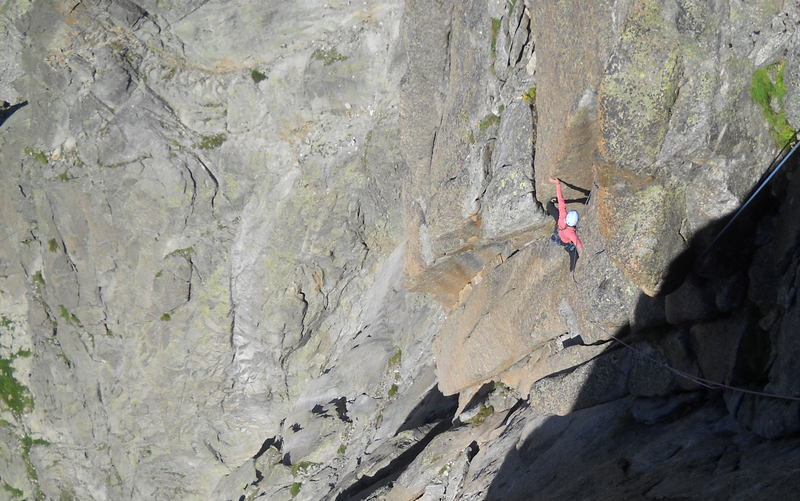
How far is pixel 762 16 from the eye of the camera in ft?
24.9

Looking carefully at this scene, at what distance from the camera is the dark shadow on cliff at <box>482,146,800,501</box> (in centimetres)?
741

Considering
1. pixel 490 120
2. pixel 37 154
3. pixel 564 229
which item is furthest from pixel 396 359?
pixel 37 154

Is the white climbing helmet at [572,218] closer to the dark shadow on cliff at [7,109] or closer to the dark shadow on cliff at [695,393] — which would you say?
the dark shadow on cliff at [695,393]

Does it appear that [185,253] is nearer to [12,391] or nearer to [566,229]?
[12,391]

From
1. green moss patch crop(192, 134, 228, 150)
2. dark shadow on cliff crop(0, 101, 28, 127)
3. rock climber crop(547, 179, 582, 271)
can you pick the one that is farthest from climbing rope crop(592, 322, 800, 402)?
dark shadow on cliff crop(0, 101, 28, 127)

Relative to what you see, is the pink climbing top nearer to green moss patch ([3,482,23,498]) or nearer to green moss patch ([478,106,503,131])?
green moss patch ([478,106,503,131])

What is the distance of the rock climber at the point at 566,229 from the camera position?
1117 centimetres

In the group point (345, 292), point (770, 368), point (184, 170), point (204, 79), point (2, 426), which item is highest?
point (204, 79)

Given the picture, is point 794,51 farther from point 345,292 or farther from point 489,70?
point 345,292

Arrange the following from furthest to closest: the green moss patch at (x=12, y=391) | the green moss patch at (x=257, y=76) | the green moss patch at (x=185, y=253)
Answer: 1. the green moss patch at (x=12, y=391)
2. the green moss patch at (x=185, y=253)
3. the green moss patch at (x=257, y=76)

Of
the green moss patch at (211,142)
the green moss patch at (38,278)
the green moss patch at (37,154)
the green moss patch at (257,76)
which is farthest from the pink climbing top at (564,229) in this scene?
the green moss patch at (38,278)

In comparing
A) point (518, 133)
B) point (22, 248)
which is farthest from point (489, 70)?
point (22, 248)

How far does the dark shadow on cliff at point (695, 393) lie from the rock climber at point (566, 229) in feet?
6.28

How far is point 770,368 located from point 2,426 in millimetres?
36289
